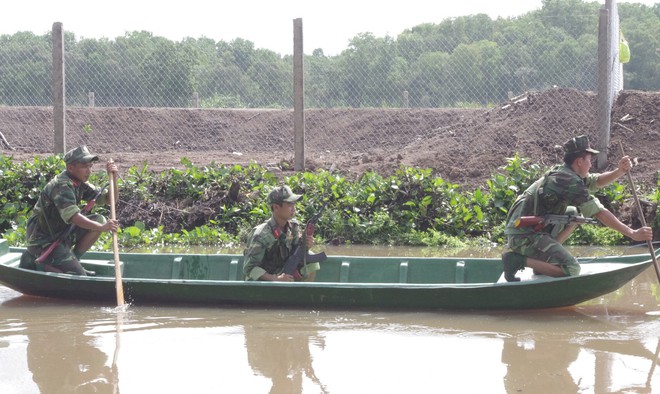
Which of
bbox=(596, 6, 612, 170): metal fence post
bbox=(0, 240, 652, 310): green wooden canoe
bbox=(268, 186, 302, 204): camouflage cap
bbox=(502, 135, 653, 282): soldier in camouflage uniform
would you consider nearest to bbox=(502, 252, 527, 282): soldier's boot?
bbox=(502, 135, 653, 282): soldier in camouflage uniform

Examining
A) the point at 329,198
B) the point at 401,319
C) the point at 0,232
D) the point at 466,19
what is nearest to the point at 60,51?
the point at 0,232

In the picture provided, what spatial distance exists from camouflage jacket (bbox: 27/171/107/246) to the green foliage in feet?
8.91

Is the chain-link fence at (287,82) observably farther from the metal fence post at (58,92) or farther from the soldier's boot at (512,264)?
the soldier's boot at (512,264)

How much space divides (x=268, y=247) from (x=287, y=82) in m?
12.6

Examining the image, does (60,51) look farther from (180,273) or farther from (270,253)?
(270,253)

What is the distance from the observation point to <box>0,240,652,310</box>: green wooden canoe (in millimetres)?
8195

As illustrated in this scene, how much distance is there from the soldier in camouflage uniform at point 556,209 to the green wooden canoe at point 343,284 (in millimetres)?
202

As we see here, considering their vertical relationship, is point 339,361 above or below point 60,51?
below

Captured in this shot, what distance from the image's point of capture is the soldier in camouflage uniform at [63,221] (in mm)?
8953

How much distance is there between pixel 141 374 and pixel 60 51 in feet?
30.8

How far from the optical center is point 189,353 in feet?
23.5

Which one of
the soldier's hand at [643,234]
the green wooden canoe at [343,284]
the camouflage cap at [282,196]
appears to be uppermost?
the camouflage cap at [282,196]

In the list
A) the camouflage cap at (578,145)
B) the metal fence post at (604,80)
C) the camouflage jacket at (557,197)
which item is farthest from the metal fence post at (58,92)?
the camouflage cap at (578,145)

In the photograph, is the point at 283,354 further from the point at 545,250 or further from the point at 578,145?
the point at 578,145
